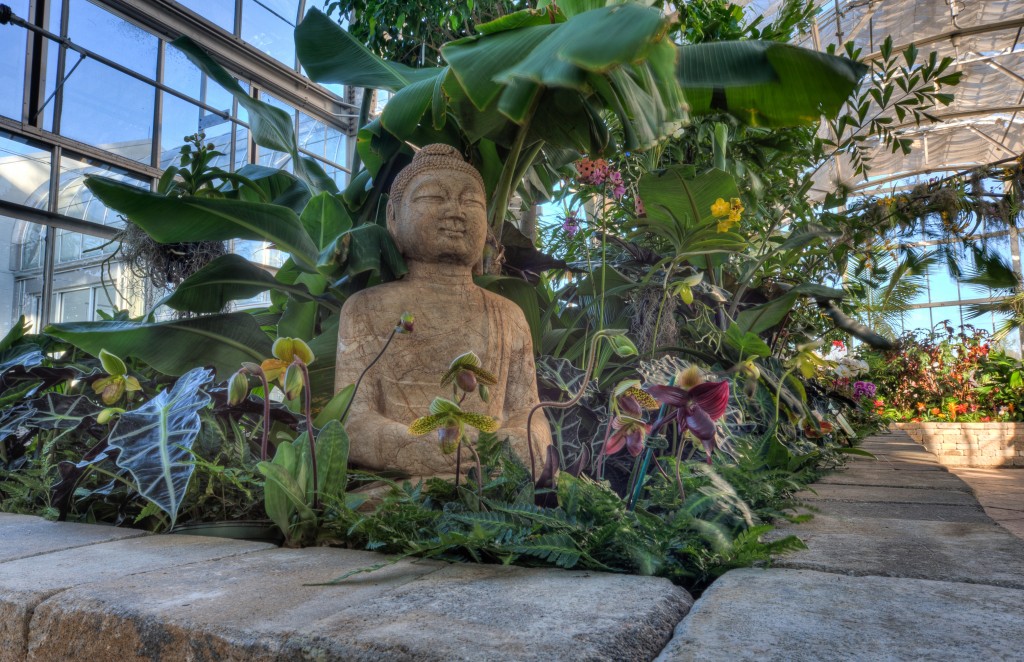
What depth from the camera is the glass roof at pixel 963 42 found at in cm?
1300

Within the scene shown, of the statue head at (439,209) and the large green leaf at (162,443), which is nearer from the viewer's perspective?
the large green leaf at (162,443)

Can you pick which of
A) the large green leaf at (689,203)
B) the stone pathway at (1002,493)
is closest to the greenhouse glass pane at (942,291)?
the stone pathway at (1002,493)

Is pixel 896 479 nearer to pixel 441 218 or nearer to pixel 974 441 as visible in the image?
pixel 441 218

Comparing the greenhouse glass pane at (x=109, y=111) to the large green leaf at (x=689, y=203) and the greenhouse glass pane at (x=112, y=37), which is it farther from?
the large green leaf at (x=689, y=203)

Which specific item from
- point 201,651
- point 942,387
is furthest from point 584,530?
point 942,387

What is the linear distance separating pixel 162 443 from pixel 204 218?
126 centimetres

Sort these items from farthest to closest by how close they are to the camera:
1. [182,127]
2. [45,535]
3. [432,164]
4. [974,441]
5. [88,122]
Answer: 1. [974,441]
2. [182,127]
3. [88,122]
4. [432,164]
5. [45,535]

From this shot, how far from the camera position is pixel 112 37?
23.3ft

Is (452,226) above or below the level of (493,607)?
above

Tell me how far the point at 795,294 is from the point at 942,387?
8970 millimetres

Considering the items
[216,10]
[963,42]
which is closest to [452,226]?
[216,10]

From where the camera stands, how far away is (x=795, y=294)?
3.31 metres

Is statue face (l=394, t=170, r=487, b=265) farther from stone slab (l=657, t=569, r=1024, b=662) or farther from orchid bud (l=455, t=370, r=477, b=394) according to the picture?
stone slab (l=657, t=569, r=1024, b=662)

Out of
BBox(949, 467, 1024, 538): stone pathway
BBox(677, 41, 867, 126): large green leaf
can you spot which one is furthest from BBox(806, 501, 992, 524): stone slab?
BBox(677, 41, 867, 126): large green leaf
